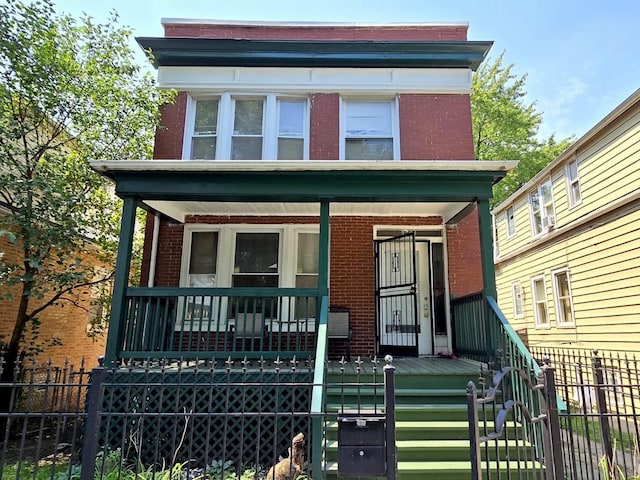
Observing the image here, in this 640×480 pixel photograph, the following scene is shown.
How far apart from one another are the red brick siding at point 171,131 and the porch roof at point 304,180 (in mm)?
2453

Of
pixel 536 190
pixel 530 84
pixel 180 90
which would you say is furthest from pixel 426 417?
pixel 530 84

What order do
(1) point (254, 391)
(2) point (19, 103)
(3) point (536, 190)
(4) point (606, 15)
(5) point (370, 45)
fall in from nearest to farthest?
→ (1) point (254, 391), (2) point (19, 103), (5) point (370, 45), (4) point (606, 15), (3) point (536, 190)

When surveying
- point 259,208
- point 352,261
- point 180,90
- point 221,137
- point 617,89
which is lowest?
point 352,261

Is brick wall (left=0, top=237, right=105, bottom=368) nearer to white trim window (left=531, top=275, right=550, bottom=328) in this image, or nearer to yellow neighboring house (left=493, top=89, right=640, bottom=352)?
yellow neighboring house (left=493, top=89, right=640, bottom=352)

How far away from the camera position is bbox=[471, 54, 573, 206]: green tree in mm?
19406

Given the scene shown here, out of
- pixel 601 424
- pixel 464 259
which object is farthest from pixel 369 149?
pixel 601 424

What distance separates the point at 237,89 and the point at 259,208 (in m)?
2.94

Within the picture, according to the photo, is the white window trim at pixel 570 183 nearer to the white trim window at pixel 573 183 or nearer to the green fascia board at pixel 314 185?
the white trim window at pixel 573 183

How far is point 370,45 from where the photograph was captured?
9.12 m

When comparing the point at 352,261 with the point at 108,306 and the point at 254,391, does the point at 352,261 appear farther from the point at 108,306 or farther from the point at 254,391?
the point at 108,306

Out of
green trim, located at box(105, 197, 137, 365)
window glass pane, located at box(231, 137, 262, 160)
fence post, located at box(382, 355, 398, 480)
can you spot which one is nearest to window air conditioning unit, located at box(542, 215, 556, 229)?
window glass pane, located at box(231, 137, 262, 160)

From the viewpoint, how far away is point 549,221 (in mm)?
13039

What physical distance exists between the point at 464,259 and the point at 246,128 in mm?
5421

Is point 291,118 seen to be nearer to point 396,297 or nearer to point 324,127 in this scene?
point 324,127
